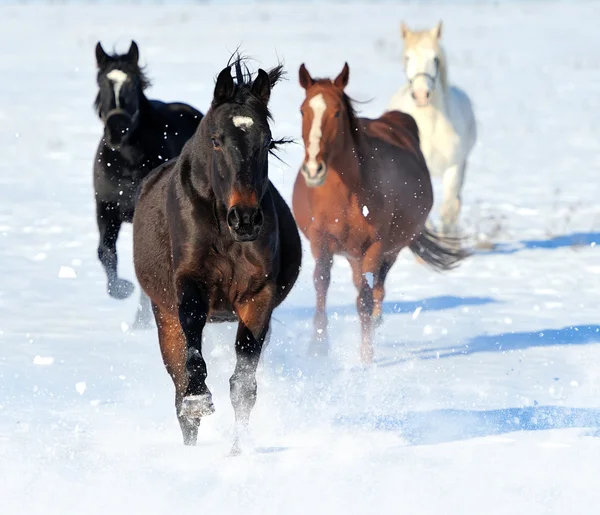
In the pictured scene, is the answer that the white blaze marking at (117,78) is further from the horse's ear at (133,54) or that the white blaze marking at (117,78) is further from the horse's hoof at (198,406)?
the horse's hoof at (198,406)

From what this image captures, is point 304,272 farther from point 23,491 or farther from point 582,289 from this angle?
point 23,491

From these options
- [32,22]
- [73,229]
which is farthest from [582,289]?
[32,22]

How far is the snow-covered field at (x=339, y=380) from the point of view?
446 cm

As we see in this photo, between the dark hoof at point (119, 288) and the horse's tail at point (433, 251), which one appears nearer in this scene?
the dark hoof at point (119, 288)

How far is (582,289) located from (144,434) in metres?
5.20

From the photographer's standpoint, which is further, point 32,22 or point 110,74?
point 32,22

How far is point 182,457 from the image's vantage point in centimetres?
492

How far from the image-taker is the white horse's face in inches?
428

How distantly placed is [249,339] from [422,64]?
21.4 feet

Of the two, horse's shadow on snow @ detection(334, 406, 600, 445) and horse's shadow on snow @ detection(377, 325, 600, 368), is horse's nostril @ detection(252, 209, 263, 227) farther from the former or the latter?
Answer: horse's shadow on snow @ detection(377, 325, 600, 368)

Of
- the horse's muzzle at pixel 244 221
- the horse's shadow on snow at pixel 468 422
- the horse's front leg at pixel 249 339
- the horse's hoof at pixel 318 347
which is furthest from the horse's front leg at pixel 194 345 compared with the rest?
the horse's hoof at pixel 318 347

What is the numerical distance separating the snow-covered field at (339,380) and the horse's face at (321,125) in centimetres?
31

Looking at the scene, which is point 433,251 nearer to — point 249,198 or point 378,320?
point 378,320

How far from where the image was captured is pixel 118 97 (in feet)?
25.1
